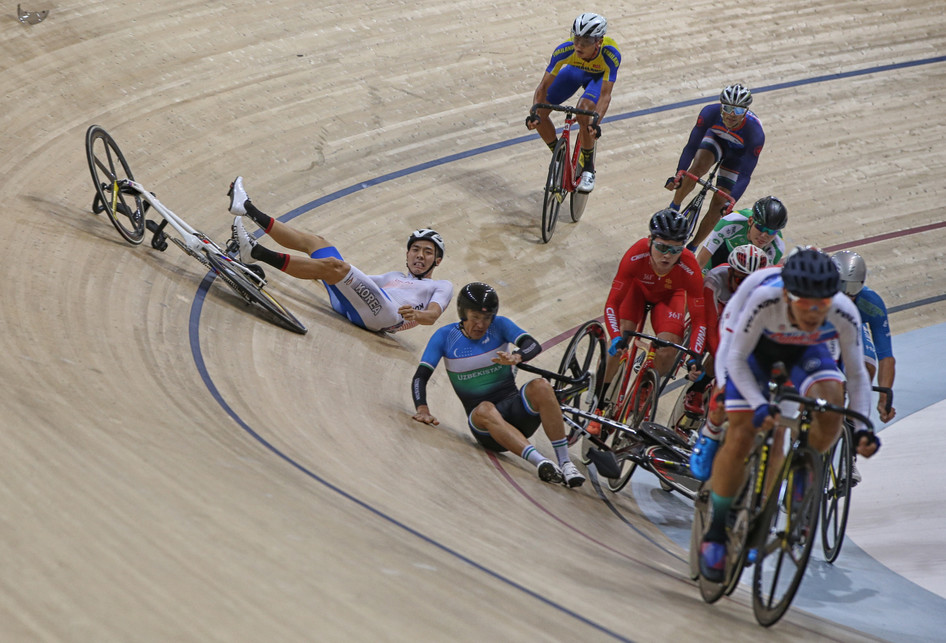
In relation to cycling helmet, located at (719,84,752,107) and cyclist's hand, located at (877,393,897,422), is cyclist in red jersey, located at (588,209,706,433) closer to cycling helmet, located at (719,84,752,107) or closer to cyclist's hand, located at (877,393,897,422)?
cyclist's hand, located at (877,393,897,422)

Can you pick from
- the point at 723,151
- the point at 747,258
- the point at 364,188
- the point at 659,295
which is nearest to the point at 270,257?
the point at 659,295

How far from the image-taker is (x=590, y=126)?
627 centimetres

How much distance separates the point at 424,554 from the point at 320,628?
2.23 feet

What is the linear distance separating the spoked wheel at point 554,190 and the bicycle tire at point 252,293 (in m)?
2.10

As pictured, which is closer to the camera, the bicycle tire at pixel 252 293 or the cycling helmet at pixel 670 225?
the cycling helmet at pixel 670 225

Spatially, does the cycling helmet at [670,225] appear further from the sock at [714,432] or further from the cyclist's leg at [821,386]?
the cyclist's leg at [821,386]

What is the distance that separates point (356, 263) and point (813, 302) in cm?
367

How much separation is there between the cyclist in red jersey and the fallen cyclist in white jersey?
3.42 ft

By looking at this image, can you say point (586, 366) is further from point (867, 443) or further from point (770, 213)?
point (867, 443)

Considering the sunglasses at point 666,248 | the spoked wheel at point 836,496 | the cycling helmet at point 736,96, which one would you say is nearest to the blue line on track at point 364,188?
the spoked wheel at point 836,496

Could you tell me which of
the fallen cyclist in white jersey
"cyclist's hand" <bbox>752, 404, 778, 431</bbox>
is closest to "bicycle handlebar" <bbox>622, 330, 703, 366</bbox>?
the fallen cyclist in white jersey

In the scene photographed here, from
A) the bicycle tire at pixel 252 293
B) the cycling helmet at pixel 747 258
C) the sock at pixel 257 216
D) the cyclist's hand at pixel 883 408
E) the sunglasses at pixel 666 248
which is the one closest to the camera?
the cyclist's hand at pixel 883 408

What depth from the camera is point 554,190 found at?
635cm

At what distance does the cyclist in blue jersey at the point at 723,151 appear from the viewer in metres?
5.92
